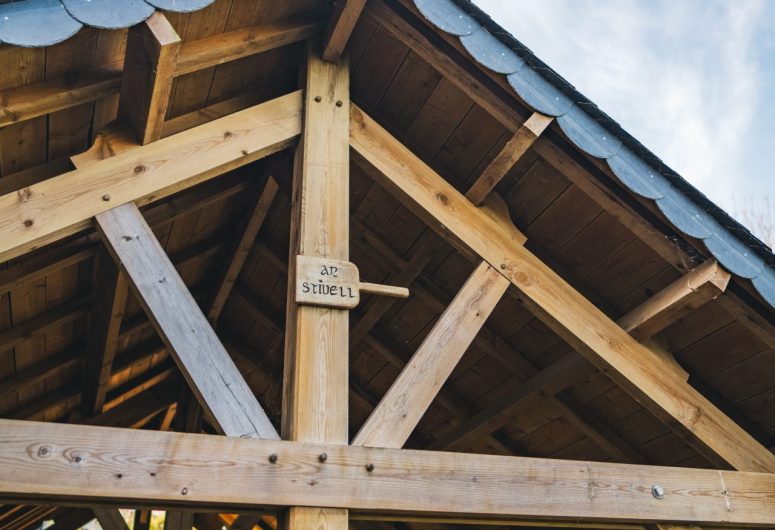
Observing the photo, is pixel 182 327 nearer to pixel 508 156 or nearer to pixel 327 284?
pixel 327 284

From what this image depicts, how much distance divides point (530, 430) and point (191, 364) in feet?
9.43

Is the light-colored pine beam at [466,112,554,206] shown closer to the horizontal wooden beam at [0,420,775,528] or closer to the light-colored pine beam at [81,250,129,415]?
the horizontal wooden beam at [0,420,775,528]

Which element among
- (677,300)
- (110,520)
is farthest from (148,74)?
(110,520)

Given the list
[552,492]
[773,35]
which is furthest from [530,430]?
[773,35]

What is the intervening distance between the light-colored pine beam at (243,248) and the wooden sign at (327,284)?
1.48 meters

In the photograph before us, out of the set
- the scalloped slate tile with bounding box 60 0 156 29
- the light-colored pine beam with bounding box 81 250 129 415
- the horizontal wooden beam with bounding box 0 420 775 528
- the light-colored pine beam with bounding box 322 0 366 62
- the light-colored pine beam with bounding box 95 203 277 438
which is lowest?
the horizontal wooden beam with bounding box 0 420 775 528

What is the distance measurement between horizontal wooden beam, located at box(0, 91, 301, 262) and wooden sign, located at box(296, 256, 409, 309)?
1.84 feet

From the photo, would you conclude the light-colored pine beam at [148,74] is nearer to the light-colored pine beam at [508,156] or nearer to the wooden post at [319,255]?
the wooden post at [319,255]

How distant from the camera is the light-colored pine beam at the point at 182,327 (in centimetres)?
271

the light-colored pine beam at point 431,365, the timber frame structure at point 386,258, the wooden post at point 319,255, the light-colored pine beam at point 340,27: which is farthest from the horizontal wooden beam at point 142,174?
the light-colored pine beam at point 431,365

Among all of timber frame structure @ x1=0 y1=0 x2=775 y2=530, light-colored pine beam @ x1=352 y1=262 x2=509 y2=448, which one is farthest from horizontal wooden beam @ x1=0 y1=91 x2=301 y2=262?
light-colored pine beam @ x1=352 y1=262 x2=509 y2=448

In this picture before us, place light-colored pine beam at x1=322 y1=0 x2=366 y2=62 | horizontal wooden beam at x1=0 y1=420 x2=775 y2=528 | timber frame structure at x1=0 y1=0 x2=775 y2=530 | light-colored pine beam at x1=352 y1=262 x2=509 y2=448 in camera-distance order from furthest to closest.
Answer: light-colored pine beam at x1=322 y1=0 x2=366 y2=62 < light-colored pine beam at x1=352 y1=262 x2=509 y2=448 < timber frame structure at x1=0 y1=0 x2=775 y2=530 < horizontal wooden beam at x1=0 y1=420 x2=775 y2=528

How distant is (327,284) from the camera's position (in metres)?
3.03

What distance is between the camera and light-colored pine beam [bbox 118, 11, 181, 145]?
275cm
